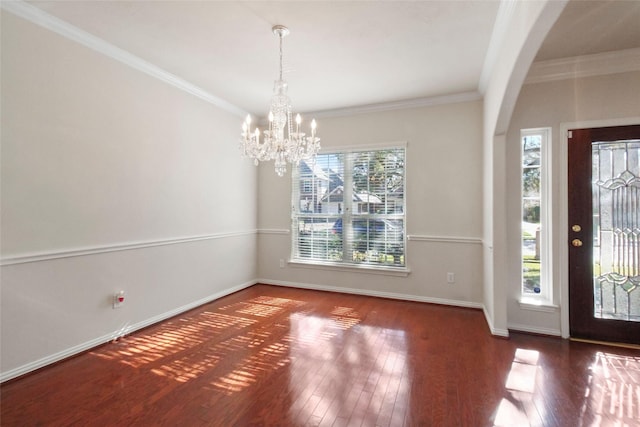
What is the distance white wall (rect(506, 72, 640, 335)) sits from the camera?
9.26ft

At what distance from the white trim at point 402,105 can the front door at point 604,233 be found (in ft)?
4.11

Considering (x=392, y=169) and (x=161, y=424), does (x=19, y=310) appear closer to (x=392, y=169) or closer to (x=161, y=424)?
(x=161, y=424)

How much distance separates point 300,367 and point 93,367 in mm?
1642

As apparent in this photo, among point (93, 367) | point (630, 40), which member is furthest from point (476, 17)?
point (93, 367)

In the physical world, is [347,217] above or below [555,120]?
below

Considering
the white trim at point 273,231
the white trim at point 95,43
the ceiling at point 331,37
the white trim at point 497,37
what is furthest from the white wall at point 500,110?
the white trim at point 95,43

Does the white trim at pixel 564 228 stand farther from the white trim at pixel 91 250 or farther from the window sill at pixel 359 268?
the white trim at pixel 91 250

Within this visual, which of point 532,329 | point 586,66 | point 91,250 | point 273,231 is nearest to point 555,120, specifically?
point 586,66

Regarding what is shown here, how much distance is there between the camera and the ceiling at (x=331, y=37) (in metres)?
2.22

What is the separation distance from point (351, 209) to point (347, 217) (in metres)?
0.13

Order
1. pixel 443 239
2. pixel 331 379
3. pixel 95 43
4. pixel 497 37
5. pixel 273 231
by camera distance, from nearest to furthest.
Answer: pixel 331 379 → pixel 497 37 → pixel 95 43 → pixel 443 239 → pixel 273 231

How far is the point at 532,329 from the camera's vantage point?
3088mm

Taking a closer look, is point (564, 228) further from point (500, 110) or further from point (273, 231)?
point (273, 231)

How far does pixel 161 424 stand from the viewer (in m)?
1.77
